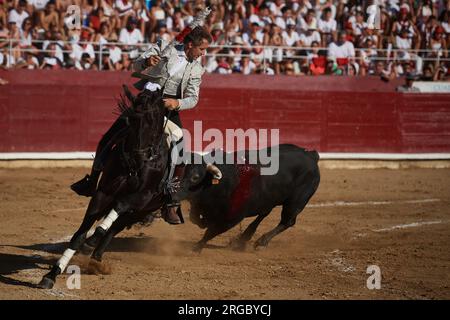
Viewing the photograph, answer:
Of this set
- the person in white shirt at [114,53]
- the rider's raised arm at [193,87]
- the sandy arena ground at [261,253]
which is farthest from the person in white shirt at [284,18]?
the rider's raised arm at [193,87]

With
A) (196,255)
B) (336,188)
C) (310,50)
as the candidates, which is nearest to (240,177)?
(196,255)

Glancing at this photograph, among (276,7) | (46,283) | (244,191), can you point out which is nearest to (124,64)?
(276,7)

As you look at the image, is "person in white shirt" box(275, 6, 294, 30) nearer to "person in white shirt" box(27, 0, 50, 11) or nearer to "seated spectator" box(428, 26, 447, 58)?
"seated spectator" box(428, 26, 447, 58)

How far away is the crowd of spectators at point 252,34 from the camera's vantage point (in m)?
13.3

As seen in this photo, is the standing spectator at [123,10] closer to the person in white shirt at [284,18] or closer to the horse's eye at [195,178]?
the person in white shirt at [284,18]

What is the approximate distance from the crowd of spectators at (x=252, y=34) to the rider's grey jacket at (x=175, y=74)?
20.1ft

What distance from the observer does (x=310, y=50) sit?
14867 millimetres

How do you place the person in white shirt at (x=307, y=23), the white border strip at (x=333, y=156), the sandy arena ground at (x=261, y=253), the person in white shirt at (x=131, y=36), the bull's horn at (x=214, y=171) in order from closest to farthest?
1. the sandy arena ground at (x=261, y=253)
2. the bull's horn at (x=214, y=171)
3. the white border strip at (x=333, y=156)
4. the person in white shirt at (x=131, y=36)
5. the person in white shirt at (x=307, y=23)

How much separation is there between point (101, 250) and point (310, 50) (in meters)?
9.33

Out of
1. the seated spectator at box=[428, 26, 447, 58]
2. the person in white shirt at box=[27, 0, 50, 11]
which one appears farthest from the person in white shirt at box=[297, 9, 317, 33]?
the person in white shirt at box=[27, 0, 50, 11]

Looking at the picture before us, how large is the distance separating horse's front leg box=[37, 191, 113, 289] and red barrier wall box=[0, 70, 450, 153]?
7464 millimetres

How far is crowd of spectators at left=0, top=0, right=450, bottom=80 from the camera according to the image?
43.6 feet
